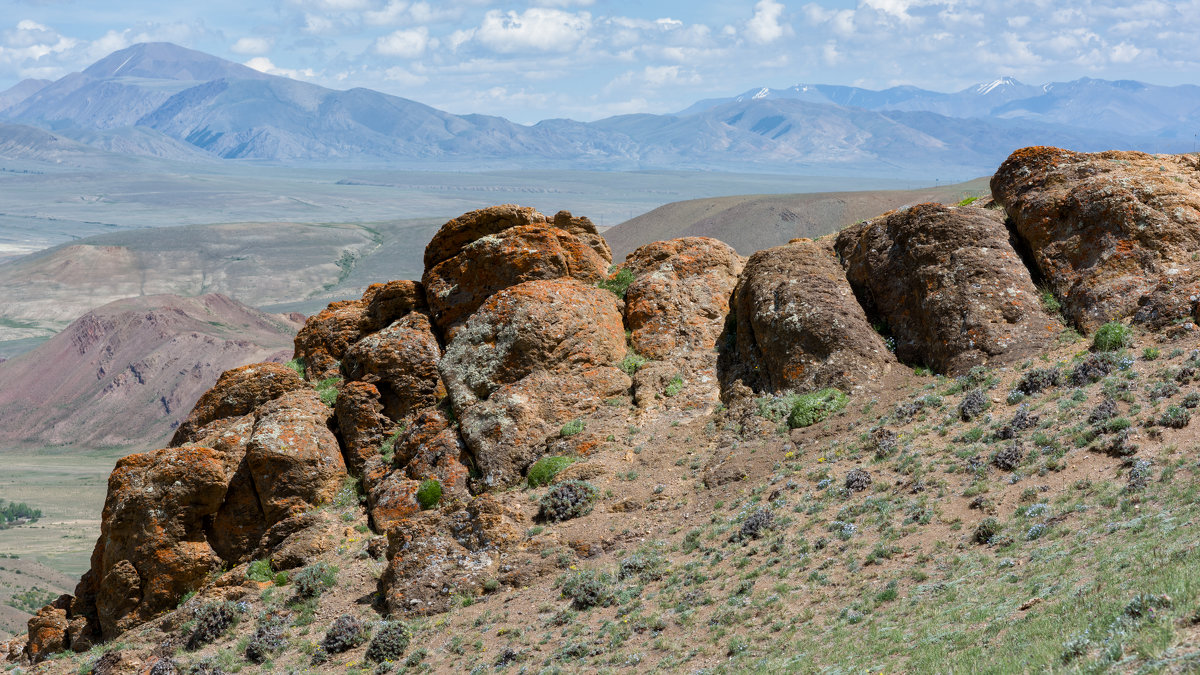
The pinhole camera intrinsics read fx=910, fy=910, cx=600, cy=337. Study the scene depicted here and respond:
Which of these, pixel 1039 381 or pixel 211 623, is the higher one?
pixel 1039 381

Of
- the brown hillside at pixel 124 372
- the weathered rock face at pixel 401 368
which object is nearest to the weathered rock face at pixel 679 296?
the weathered rock face at pixel 401 368

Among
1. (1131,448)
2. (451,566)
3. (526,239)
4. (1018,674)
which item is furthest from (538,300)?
(1018,674)

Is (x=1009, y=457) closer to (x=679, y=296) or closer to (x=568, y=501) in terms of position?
(x=568, y=501)

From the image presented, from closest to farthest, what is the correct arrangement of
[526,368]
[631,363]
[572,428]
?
1. [572,428]
2. [526,368]
3. [631,363]

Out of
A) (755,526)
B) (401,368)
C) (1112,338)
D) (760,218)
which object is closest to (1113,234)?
(1112,338)

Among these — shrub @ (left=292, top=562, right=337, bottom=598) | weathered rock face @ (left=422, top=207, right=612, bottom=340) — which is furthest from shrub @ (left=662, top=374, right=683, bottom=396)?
shrub @ (left=292, top=562, right=337, bottom=598)

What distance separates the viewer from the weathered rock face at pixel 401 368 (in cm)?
2175

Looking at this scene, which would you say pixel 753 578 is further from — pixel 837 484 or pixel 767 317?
pixel 767 317

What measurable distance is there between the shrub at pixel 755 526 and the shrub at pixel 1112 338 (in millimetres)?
7089

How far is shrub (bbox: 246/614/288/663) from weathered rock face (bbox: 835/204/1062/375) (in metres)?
13.4

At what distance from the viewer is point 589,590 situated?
1466 centimetres

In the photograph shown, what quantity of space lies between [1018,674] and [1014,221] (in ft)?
47.5

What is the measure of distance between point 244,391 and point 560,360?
8.15 metres

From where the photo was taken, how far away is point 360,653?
49.8 feet
